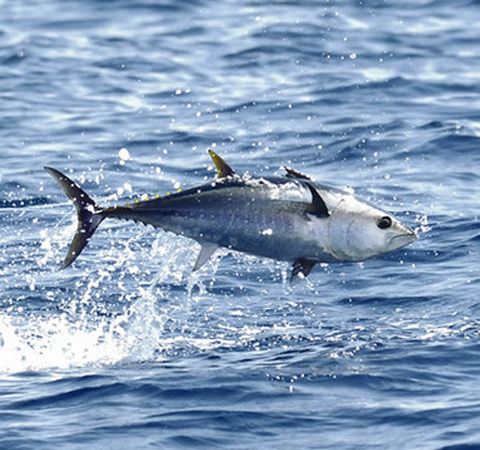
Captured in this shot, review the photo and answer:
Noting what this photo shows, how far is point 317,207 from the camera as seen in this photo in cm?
916

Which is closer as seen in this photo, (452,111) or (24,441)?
(24,441)

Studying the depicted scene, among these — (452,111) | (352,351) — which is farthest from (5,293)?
(452,111)

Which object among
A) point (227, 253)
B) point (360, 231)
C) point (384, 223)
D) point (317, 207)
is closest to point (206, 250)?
point (317, 207)

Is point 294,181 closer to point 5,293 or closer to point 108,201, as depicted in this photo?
point 5,293

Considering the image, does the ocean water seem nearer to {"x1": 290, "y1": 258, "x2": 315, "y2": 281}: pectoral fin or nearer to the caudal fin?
{"x1": 290, "y1": 258, "x2": 315, "y2": 281}: pectoral fin

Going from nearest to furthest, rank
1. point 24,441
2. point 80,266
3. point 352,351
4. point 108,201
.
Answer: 1. point 24,441
2. point 352,351
3. point 80,266
4. point 108,201

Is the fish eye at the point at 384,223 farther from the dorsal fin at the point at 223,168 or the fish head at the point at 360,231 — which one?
the dorsal fin at the point at 223,168

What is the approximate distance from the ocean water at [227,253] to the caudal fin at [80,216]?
96 cm

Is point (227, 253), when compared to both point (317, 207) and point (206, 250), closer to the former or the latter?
point (206, 250)

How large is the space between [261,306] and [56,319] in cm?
155

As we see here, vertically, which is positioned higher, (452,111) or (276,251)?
(276,251)

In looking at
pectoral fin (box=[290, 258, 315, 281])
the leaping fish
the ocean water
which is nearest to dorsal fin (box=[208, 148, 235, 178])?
the leaping fish

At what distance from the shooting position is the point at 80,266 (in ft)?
43.0

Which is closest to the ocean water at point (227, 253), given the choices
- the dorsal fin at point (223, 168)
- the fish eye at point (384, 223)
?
the fish eye at point (384, 223)
